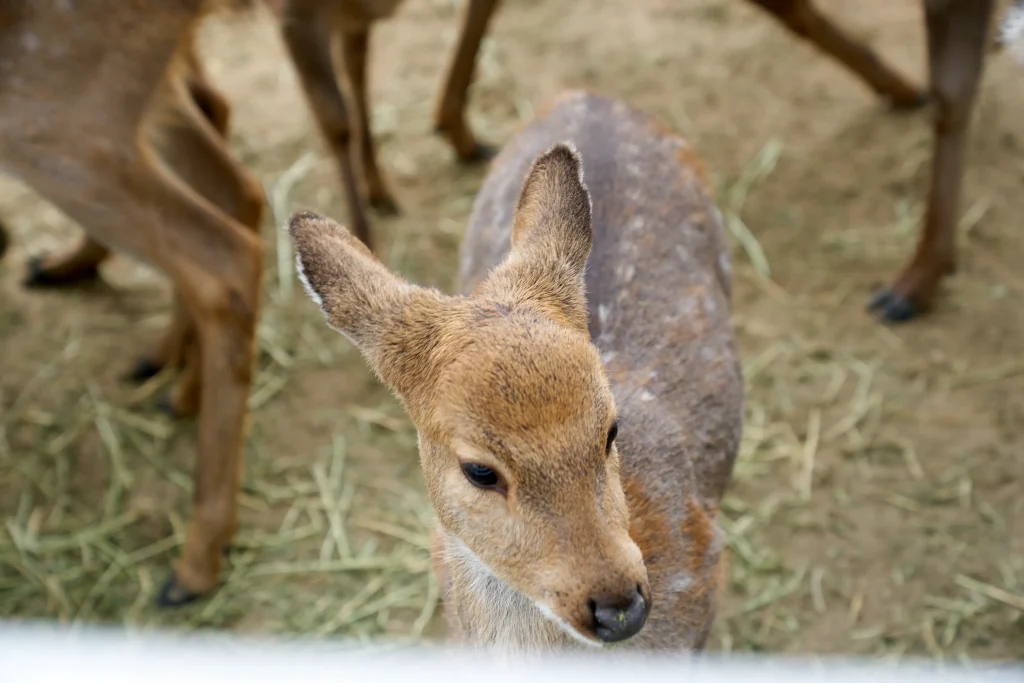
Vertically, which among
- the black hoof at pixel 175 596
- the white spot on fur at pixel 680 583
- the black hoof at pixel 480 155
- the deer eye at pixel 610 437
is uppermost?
the deer eye at pixel 610 437

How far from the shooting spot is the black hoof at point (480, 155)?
5.07 meters

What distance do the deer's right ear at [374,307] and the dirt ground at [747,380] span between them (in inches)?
35.9

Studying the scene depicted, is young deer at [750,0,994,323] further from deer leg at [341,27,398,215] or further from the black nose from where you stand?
the black nose

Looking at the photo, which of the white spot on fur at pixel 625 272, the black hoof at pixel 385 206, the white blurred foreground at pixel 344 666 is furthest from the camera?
the black hoof at pixel 385 206

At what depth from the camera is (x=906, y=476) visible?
3.78 m

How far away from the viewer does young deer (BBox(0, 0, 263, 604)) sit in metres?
3.17

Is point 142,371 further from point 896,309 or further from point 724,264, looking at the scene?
point 896,309

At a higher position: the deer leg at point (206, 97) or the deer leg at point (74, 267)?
the deer leg at point (206, 97)

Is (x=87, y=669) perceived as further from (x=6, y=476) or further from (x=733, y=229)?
(x=733, y=229)

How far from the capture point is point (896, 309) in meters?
4.27

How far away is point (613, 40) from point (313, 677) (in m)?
4.72

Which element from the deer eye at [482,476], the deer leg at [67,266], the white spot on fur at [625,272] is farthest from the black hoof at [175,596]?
the deer eye at [482,476]

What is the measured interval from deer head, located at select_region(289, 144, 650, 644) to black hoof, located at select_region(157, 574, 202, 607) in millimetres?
1756

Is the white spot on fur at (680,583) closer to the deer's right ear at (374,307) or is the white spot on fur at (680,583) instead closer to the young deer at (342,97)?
the deer's right ear at (374,307)
